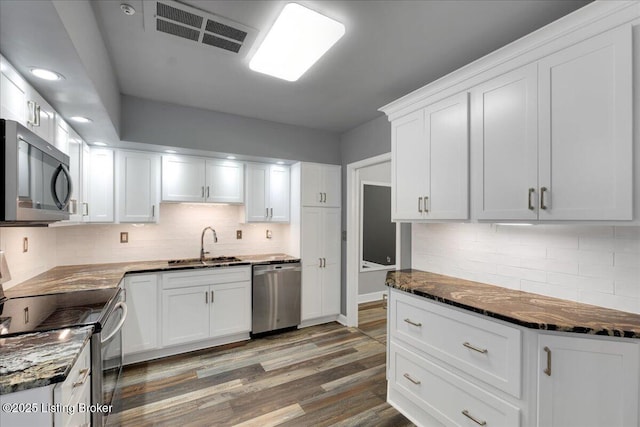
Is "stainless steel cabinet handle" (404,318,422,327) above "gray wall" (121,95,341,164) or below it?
below

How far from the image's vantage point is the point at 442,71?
7.63 feet

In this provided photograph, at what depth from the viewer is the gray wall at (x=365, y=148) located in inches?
112

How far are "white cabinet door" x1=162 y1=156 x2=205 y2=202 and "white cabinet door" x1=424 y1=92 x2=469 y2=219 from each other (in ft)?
8.19

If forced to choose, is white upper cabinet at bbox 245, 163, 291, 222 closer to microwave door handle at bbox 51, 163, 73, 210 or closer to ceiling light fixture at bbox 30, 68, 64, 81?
microwave door handle at bbox 51, 163, 73, 210

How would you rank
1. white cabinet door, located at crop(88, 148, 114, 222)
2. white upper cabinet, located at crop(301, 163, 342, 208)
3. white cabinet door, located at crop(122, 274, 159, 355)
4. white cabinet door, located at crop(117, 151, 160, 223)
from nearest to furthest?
white cabinet door, located at crop(122, 274, 159, 355) < white cabinet door, located at crop(88, 148, 114, 222) < white cabinet door, located at crop(117, 151, 160, 223) < white upper cabinet, located at crop(301, 163, 342, 208)

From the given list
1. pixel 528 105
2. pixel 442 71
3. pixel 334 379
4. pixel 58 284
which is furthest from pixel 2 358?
pixel 442 71

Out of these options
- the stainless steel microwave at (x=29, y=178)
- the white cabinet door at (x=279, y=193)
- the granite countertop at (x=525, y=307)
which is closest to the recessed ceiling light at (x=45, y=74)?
the stainless steel microwave at (x=29, y=178)

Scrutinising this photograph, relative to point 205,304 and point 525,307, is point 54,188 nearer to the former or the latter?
point 205,304

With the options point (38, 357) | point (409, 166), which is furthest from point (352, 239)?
point (38, 357)

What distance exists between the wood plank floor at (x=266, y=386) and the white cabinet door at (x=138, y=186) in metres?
1.54

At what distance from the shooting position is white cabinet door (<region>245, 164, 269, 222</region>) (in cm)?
362

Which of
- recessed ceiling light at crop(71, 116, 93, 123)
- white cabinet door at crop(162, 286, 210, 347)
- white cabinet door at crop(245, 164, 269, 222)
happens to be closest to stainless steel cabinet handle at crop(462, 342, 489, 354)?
white cabinet door at crop(162, 286, 210, 347)

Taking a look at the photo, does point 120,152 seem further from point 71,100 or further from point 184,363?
point 184,363

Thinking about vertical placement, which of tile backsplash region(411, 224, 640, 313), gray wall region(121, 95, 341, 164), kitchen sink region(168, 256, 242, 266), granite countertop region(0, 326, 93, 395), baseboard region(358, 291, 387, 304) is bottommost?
baseboard region(358, 291, 387, 304)
